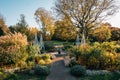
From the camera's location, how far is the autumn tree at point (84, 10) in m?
34.1

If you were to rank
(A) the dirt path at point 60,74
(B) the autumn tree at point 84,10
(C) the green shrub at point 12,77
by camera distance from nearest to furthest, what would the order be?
1. (C) the green shrub at point 12,77
2. (A) the dirt path at point 60,74
3. (B) the autumn tree at point 84,10

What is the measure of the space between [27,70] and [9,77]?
2039 mm

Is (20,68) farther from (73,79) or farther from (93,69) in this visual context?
(93,69)

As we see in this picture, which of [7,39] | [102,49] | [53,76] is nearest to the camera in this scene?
[53,76]

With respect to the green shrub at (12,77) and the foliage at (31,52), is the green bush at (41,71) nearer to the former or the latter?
the green shrub at (12,77)

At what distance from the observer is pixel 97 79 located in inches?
606

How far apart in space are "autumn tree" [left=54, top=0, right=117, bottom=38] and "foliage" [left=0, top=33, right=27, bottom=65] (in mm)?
14734

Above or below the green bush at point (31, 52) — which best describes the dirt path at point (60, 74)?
below

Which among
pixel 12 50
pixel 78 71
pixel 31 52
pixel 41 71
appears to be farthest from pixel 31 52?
pixel 78 71

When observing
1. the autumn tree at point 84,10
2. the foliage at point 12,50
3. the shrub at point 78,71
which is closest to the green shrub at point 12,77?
the foliage at point 12,50

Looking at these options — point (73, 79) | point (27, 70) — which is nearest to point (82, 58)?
point (73, 79)

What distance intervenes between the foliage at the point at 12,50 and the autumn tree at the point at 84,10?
14.7 meters

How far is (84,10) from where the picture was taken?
34.4 meters

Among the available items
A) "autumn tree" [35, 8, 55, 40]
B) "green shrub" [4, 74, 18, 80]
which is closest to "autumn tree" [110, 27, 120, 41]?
"autumn tree" [35, 8, 55, 40]
